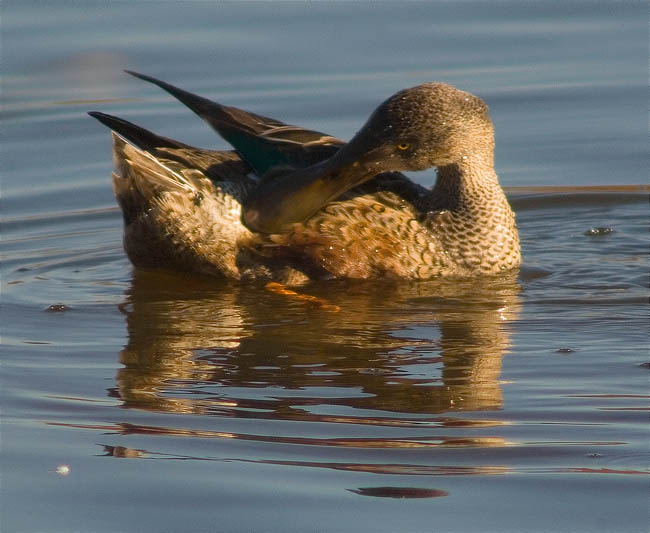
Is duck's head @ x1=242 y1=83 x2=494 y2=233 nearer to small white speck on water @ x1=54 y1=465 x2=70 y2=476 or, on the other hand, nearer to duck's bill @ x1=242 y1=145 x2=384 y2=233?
duck's bill @ x1=242 y1=145 x2=384 y2=233

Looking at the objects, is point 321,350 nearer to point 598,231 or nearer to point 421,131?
point 421,131

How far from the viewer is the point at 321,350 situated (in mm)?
6336

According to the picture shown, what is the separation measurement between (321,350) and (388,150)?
59.4 inches

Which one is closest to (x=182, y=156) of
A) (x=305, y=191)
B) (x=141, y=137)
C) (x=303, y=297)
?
(x=141, y=137)

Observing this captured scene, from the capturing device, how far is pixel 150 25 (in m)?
12.2

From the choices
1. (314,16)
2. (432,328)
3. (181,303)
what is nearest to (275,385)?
(432,328)

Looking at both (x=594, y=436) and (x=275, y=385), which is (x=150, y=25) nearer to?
(x=275, y=385)

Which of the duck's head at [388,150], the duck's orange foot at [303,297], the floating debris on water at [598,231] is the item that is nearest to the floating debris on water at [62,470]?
the duck's orange foot at [303,297]

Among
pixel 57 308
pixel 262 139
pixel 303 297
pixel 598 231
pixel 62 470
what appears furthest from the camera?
pixel 598 231

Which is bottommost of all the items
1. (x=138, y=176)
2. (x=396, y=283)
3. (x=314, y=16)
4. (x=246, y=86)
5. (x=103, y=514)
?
(x=103, y=514)

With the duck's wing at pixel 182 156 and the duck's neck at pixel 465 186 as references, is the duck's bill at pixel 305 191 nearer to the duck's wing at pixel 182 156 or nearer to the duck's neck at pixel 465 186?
the duck's wing at pixel 182 156

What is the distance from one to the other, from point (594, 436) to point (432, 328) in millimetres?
1726

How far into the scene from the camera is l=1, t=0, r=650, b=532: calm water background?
4.64 m

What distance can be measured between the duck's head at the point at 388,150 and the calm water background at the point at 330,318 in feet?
1.74
